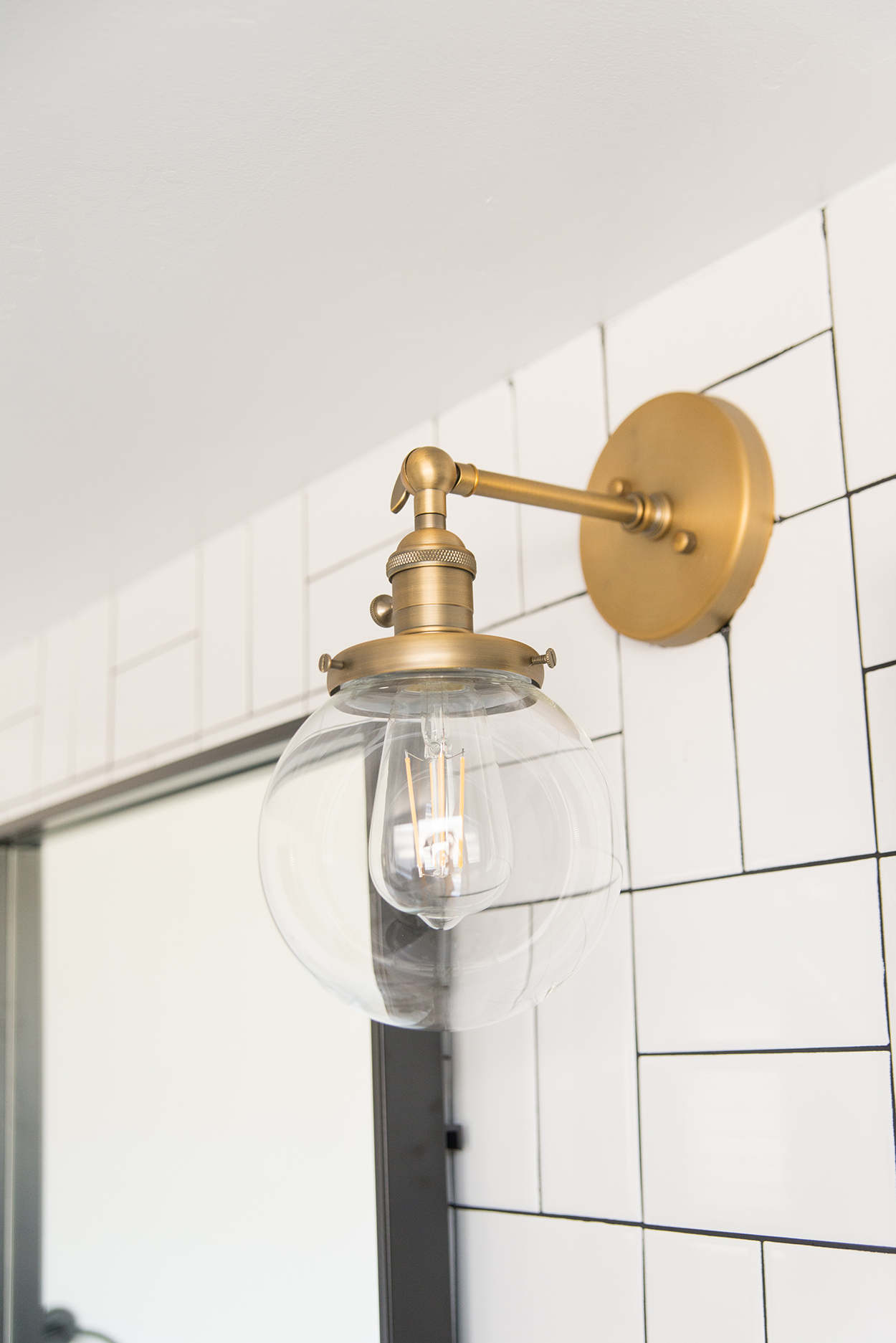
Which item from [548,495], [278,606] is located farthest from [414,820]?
[278,606]

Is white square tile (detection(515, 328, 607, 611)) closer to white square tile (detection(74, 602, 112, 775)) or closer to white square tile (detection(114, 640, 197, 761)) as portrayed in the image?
white square tile (detection(114, 640, 197, 761))

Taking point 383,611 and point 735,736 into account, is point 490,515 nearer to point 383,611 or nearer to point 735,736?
point 735,736

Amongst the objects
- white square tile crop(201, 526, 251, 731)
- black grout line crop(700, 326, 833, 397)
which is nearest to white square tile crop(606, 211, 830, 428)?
black grout line crop(700, 326, 833, 397)

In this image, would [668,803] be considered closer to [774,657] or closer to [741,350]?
[774,657]

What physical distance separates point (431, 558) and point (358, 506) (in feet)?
2.02

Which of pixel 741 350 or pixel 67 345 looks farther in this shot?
pixel 67 345

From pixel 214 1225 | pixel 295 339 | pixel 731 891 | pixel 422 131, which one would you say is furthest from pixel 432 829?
pixel 214 1225

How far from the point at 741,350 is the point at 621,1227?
0.64 metres

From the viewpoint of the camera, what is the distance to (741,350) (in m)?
0.88

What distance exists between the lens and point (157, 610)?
4.90 ft

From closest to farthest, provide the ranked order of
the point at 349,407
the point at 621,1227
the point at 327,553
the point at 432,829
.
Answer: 1. the point at 432,829
2. the point at 621,1227
3. the point at 349,407
4. the point at 327,553

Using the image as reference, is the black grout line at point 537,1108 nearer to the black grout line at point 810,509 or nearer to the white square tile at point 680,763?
the white square tile at point 680,763

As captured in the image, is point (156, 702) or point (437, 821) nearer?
point (437, 821)

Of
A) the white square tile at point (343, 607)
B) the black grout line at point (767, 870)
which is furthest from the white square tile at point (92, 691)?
the black grout line at point (767, 870)
